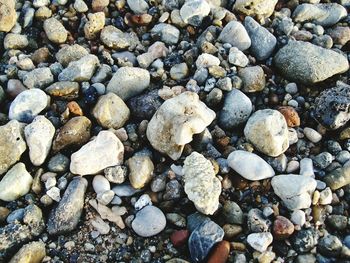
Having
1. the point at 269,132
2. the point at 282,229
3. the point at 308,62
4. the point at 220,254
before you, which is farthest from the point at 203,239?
the point at 308,62

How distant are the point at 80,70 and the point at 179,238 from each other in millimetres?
973

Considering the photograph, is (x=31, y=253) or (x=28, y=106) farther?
(x=28, y=106)

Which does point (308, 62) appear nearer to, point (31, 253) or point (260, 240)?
point (260, 240)

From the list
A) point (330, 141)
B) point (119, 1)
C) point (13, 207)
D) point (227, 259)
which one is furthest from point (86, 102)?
point (330, 141)

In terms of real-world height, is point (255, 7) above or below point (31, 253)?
above

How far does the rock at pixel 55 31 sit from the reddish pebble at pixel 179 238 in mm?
1287

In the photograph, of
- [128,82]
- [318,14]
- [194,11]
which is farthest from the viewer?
[318,14]

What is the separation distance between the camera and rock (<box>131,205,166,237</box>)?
1915mm

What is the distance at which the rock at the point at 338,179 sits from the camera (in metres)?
2.02

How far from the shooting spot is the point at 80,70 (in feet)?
7.52

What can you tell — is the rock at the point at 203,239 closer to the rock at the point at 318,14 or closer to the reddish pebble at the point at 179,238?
the reddish pebble at the point at 179,238

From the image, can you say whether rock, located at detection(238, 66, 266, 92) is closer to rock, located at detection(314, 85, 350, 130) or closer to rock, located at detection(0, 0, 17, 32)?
rock, located at detection(314, 85, 350, 130)

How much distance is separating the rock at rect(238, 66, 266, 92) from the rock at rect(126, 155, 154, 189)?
647 millimetres

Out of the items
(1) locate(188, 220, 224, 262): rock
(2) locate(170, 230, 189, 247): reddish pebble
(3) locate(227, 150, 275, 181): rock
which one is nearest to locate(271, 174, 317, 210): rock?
(3) locate(227, 150, 275, 181): rock
